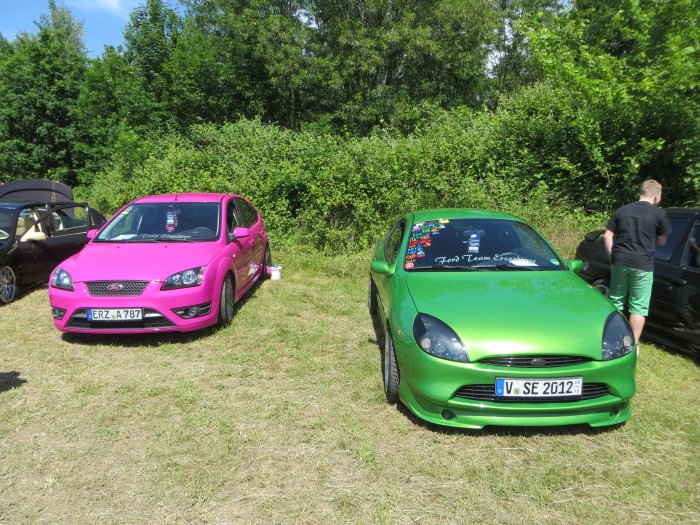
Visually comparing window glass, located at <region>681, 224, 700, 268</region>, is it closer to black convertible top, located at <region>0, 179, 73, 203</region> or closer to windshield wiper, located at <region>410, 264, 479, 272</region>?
windshield wiper, located at <region>410, 264, 479, 272</region>

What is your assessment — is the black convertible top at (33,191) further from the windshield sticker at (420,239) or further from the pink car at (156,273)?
the windshield sticker at (420,239)

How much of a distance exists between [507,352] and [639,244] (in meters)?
2.40

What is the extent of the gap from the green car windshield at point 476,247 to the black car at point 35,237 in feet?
18.5

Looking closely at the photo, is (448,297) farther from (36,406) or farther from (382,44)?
(382,44)

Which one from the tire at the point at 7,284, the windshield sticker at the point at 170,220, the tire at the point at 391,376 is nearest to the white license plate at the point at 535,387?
the tire at the point at 391,376

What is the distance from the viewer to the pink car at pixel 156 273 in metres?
4.91

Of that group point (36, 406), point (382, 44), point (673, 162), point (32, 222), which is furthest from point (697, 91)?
point (382, 44)

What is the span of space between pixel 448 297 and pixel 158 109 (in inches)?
923

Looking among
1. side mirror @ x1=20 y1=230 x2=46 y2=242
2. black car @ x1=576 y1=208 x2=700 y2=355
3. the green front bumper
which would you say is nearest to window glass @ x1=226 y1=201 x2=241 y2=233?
side mirror @ x1=20 y1=230 x2=46 y2=242

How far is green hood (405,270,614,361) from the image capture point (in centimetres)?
321

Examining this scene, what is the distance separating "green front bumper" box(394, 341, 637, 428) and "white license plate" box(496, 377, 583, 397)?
34 millimetres

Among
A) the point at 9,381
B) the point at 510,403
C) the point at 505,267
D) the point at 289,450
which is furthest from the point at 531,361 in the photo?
the point at 9,381

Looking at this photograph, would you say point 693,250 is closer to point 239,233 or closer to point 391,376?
point 391,376

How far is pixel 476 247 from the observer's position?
15.0 feet
